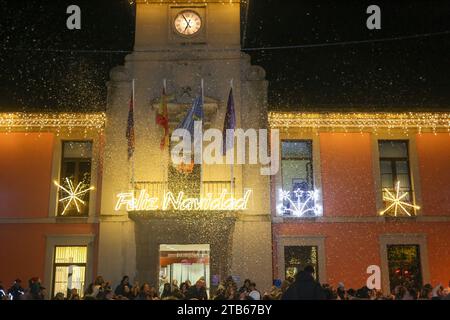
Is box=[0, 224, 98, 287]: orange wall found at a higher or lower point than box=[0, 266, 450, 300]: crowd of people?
higher

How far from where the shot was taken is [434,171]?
18.1 meters

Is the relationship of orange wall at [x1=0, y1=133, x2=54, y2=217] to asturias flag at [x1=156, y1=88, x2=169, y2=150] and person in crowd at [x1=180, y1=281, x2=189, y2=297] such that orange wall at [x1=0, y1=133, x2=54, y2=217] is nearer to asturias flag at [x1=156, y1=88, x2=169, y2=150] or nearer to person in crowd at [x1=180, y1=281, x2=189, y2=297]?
asturias flag at [x1=156, y1=88, x2=169, y2=150]

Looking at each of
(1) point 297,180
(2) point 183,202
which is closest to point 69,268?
(2) point 183,202

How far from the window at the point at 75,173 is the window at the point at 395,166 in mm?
9919

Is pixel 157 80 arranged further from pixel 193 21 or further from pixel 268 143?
pixel 268 143

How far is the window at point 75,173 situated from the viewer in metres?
18.0

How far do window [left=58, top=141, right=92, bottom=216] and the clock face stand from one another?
16.5 ft

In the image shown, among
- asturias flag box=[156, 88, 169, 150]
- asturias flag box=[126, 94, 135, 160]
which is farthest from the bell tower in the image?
asturias flag box=[126, 94, 135, 160]

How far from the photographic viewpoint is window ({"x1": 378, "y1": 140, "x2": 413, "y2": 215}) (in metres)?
18.2

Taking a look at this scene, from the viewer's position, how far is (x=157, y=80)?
1816cm
